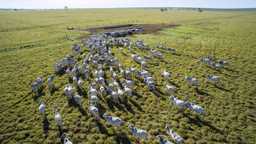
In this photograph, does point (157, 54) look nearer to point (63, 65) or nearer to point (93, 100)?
point (63, 65)

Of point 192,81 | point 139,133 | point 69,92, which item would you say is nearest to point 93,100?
point 69,92

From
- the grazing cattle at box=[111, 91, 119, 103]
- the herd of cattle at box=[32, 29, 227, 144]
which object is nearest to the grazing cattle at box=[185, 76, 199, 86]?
the herd of cattle at box=[32, 29, 227, 144]

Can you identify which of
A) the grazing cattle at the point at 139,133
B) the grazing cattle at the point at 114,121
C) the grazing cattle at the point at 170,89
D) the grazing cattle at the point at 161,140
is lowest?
the grazing cattle at the point at 161,140

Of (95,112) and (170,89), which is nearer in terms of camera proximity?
(95,112)

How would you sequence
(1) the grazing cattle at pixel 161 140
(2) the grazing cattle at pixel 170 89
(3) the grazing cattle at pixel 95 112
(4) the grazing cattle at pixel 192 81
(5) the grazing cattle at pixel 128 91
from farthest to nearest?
(4) the grazing cattle at pixel 192 81, (2) the grazing cattle at pixel 170 89, (5) the grazing cattle at pixel 128 91, (3) the grazing cattle at pixel 95 112, (1) the grazing cattle at pixel 161 140

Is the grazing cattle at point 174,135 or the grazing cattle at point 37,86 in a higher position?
the grazing cattle at point 37,86

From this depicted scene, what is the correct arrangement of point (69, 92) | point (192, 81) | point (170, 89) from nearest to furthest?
point (69, 92), point (170, 89), point (192, 81)

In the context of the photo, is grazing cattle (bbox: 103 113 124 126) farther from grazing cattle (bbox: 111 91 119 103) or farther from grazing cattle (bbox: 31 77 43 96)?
grazing cattle (bbox: 31 77 43 96)

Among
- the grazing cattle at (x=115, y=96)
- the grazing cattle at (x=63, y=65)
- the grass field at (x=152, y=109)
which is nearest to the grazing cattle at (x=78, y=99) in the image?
the grass field at (x=152, y=109)

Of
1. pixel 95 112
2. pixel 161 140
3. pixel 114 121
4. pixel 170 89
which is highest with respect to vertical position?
pixel 170 89

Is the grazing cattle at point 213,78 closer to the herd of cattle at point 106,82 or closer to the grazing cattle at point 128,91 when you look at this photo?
the herd of cattle at point 106,82
